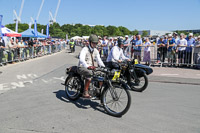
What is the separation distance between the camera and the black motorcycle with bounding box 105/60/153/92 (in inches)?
271

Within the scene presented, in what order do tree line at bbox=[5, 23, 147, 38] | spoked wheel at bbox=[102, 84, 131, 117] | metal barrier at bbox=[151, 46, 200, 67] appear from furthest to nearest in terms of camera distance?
tree line at bbox=[5, 23, 147, 38], metal barrier at bbox=[151, 46, 200, 67], spoked wheel at bbox=[102, 84, 131, 117]

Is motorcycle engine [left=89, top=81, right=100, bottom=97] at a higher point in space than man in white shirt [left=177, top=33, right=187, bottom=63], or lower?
lower

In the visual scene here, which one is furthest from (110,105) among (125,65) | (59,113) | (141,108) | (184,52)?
(184,52)

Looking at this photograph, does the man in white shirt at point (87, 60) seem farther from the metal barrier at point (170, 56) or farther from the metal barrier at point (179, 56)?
the metal barrier at point (179, 56)

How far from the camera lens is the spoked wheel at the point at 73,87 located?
5500mm

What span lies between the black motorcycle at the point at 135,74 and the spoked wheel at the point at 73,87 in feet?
6.21

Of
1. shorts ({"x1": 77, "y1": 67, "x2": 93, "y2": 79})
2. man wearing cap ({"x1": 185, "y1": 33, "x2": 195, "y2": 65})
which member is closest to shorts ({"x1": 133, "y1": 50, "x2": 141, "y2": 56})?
man wearing cap ({"x1": 185, "y1": 33, "x2": 195, "y2": 65})

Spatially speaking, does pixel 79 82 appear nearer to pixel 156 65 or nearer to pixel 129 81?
pixel 129 81

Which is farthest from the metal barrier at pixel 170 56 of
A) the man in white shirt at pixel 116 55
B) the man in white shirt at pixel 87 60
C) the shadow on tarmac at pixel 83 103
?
the man in white shirt at pixel 87 60

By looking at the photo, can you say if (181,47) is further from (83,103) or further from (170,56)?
(83,103)

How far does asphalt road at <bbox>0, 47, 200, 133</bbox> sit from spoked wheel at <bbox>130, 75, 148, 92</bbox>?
19 cm

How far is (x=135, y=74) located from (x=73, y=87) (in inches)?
90.4

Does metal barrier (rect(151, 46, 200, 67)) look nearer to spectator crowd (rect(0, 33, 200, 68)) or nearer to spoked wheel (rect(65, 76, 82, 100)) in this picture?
spectator crowd (rect(0, 33, 200, 68))

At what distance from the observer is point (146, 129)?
3.96m
